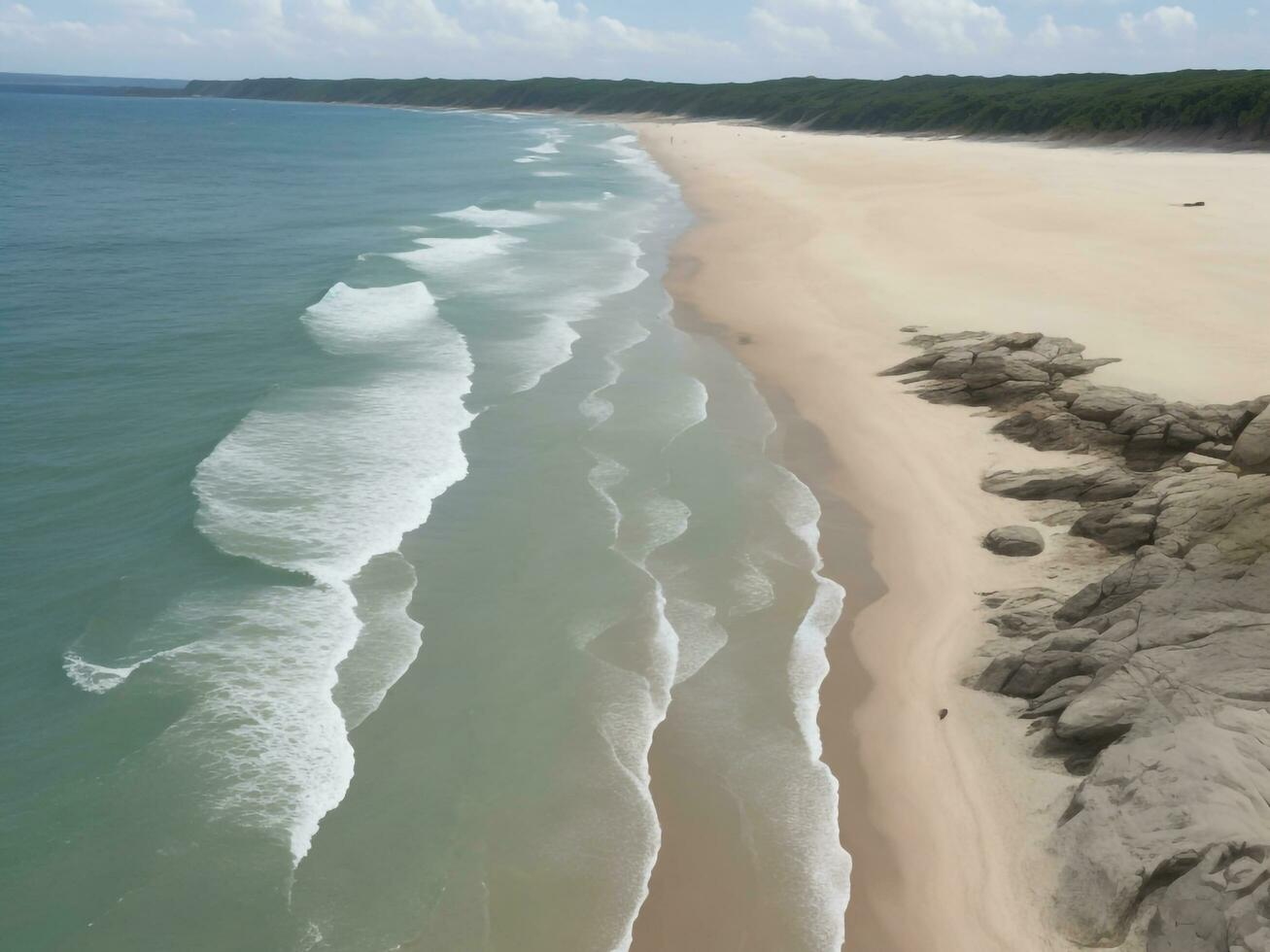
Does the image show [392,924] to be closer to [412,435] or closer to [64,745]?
[64,745]

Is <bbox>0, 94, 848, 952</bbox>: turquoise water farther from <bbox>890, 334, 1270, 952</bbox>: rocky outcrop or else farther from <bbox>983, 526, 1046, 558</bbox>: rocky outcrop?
<bbox>983, 526, 1046, 558</bbox>: rocky outcrop

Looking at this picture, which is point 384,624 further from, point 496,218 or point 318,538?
point 496,218

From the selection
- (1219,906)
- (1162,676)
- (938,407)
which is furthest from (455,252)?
(1219,906)

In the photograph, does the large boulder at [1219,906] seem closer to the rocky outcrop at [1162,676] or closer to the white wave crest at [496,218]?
the rocky outcrop at [1162,676]

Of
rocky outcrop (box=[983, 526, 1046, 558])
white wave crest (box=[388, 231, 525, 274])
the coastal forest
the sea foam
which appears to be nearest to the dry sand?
rocky outcrop (box=[983, 526, 1046, 558])

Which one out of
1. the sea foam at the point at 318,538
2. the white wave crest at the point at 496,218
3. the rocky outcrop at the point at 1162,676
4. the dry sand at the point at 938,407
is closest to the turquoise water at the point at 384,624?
the sea foam at the point at 318,538
